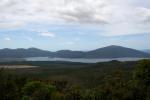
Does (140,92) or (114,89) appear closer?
(140,92)

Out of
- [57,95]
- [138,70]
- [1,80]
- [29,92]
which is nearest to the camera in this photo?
[1,80]

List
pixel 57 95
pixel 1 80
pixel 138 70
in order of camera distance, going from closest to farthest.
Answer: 1. pixel 1 80
2. pixel 138 70
3. pixel 57 95

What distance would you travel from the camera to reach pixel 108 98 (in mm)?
54500

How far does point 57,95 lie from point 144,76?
701 inches

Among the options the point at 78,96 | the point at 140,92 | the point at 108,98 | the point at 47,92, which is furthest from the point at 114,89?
the point at 47,92

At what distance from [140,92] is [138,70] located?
376 centimetres

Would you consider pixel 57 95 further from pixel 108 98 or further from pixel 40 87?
pixel 108 98

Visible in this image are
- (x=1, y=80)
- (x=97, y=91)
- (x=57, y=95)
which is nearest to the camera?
(x=1, y=80)

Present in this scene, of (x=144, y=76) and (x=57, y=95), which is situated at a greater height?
(x=144, y=76)

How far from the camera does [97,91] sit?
185ft

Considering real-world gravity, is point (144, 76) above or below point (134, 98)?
above

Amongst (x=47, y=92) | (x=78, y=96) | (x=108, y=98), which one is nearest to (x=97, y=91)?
(x=108, y=98)

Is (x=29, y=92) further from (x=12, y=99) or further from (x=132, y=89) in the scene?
(x=132, y=89)

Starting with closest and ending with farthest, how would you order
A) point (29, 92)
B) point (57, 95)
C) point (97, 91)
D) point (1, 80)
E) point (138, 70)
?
point (1, 80) < point (138, 70) < point (97, 91) < point (57, 95) < point (29, 92)
